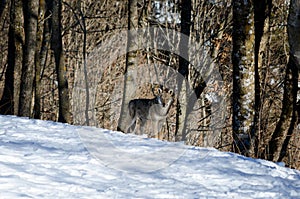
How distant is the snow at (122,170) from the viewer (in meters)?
5.22

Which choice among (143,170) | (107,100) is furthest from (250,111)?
(107,100)

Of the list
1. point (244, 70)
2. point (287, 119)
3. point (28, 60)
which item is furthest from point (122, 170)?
point (28, 60)

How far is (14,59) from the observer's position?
1556cm

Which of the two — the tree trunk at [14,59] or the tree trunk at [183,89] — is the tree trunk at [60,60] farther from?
the tree trunk at [183,89]

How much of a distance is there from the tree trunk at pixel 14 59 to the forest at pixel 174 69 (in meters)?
0.03

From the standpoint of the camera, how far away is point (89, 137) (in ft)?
26.3

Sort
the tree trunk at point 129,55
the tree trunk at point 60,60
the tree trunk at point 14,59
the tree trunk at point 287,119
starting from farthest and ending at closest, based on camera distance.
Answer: the tree trunk at point 60,60 < the tree trunk at point 14,59 < the tree trunk at point 129,55 < the tree trunk at point 287,119

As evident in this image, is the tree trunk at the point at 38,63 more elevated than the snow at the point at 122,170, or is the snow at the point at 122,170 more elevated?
the tree trunk at the point at 38,63

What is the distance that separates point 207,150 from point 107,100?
16272 mm

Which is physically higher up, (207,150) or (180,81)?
(180,81)

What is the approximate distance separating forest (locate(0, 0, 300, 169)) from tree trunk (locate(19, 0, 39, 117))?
3 cm

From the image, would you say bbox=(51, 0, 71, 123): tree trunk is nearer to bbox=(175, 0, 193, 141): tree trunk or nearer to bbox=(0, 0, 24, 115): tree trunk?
bbox=(0, 0, 24, 115): tree trunk

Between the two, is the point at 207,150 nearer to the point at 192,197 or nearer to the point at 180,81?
the point at 192,197

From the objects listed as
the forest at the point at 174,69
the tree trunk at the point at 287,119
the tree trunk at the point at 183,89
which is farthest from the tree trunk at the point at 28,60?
the tree trunk at the point at 287,119
